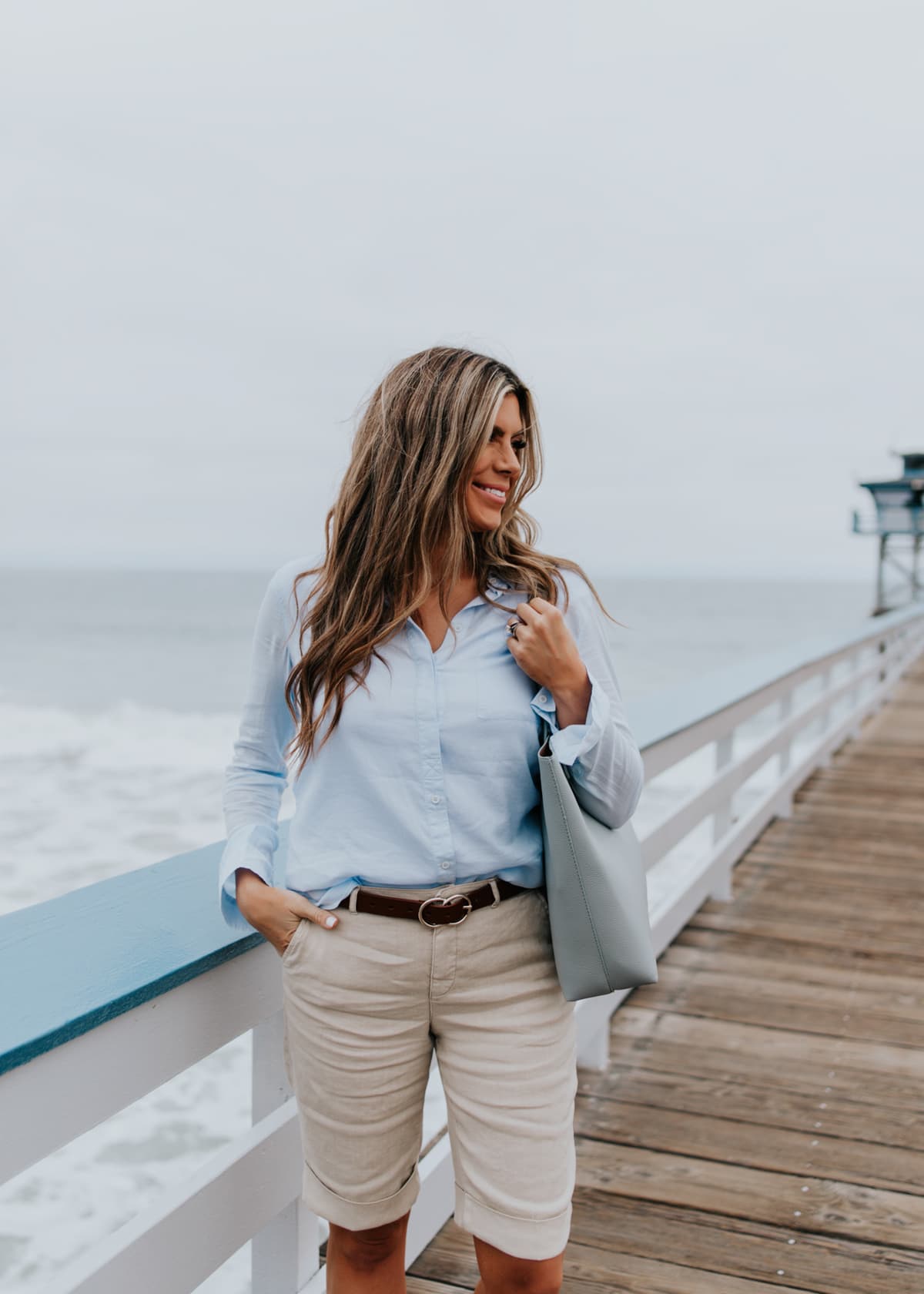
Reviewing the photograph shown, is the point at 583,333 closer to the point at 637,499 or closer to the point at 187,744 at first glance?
the point at 637,499

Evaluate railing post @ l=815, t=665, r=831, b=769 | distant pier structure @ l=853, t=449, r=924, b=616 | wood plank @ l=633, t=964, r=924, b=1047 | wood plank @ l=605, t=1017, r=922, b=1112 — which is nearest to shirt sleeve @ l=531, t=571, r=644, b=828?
wood plank @ l=605, t=1017, r=922, b=1112

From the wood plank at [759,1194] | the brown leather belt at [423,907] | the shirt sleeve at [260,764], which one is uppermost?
the shirt sleeve at [260,764]

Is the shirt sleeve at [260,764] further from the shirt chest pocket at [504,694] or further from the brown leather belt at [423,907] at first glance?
the shirt chest pocket at [504,694]

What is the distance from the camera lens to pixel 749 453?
8150cm

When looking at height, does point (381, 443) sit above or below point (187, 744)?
above

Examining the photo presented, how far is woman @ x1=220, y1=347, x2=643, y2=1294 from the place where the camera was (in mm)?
1206

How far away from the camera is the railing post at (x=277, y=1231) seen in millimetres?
1453

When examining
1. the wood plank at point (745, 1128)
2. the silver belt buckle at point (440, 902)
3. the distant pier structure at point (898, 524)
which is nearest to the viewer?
the silver belt buckle at point (440, 902)

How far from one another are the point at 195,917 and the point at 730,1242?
135 cm

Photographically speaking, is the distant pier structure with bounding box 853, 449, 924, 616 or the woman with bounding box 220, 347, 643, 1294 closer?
the woman with bounding box 220, 347, 643, 1294

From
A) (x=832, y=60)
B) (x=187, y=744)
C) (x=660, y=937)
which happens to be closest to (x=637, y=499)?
(x=187, y=744)

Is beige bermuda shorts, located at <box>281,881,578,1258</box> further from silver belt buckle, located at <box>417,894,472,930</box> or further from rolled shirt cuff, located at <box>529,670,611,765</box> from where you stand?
rolled shirt cuff, located at <box>529,670,611,765</box>

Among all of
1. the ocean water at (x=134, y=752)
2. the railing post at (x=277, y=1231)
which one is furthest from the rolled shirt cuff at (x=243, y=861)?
the ocean water at (x=134, y=752)

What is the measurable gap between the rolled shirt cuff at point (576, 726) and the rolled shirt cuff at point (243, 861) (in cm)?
38
